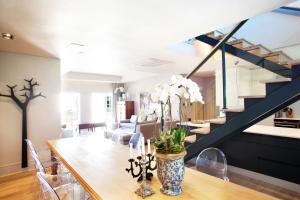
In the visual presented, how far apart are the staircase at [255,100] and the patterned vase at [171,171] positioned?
139cm

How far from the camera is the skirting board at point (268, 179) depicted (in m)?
2.61

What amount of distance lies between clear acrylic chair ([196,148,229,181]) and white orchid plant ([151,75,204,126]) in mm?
882

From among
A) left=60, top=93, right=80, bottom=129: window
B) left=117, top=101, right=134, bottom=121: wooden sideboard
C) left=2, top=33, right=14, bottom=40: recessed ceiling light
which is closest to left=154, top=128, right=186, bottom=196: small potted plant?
left=2, top=33, right=14, bottom=40: recessed ceiling light

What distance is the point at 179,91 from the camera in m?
1.25

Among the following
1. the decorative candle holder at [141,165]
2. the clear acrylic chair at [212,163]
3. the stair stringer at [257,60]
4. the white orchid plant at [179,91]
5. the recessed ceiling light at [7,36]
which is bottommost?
the clear acrylic chair at [212,163]

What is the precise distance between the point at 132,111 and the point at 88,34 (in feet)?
21.2

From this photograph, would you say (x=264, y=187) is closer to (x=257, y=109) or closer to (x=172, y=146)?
(x=257, y=109)

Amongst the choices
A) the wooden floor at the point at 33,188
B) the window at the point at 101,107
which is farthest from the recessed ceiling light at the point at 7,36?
the window at the point at 101,107

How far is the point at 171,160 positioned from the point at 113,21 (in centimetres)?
184

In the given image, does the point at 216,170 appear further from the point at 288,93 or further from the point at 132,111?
the point at 132,111

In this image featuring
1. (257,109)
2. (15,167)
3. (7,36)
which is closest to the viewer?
(257,109)

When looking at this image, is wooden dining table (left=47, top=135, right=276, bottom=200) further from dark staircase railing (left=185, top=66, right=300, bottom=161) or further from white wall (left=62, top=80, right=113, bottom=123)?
white wall (left=62, top=80, right=113, bottom=123)

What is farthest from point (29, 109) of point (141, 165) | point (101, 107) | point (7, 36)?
point (101, 107)

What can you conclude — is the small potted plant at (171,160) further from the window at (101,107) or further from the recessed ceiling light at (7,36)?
the window at (101,107)
